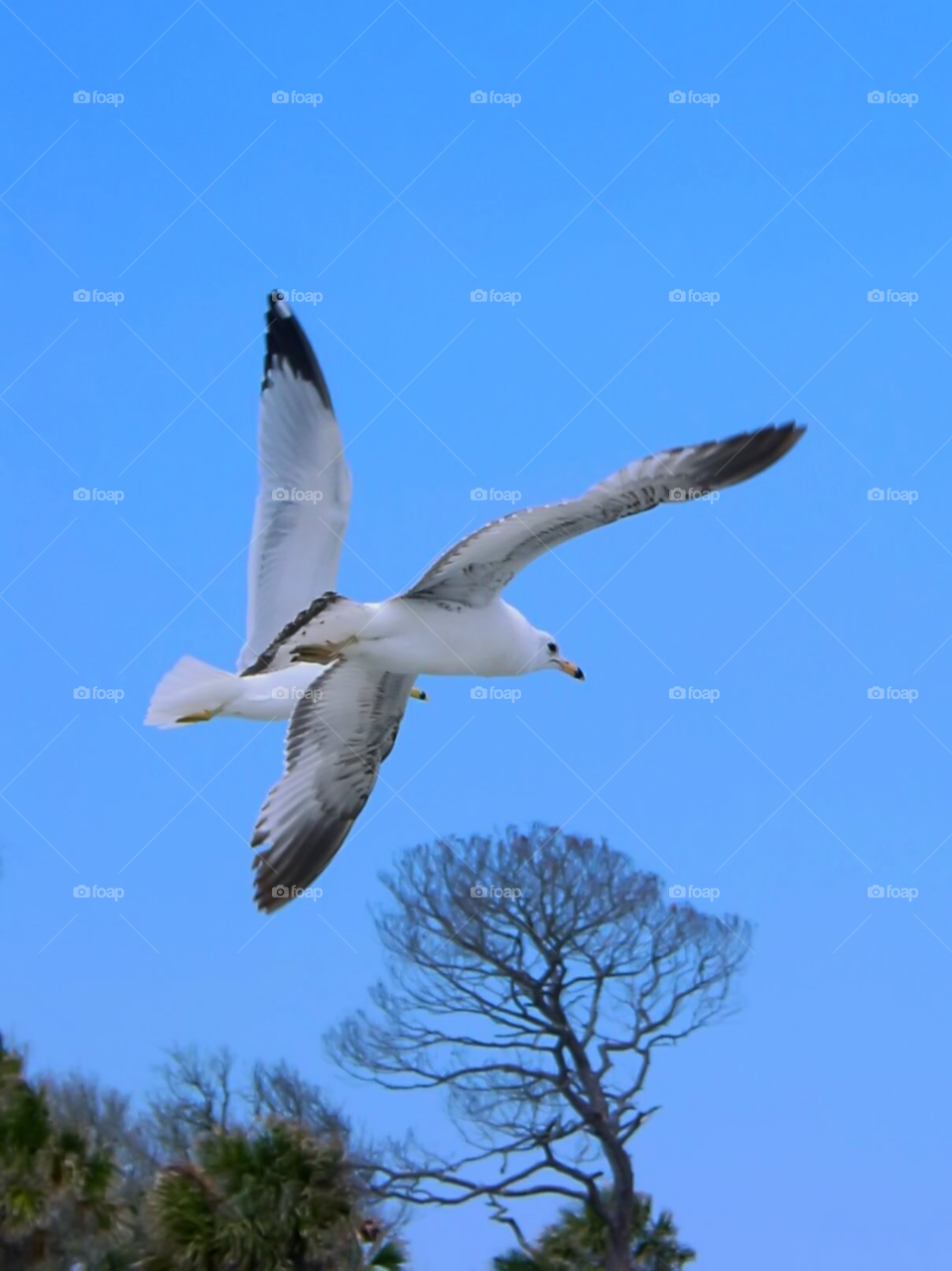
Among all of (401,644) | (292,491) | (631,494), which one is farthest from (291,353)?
(631,494)

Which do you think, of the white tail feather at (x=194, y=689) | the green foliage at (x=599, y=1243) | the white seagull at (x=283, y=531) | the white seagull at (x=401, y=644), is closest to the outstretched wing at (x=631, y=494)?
the white seagull at (x=401, y=644)

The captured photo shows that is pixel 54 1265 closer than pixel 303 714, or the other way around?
pixel 303 714

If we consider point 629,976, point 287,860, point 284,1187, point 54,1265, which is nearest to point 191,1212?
point 284,1187

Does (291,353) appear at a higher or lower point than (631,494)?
higher

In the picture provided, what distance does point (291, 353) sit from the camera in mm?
9969

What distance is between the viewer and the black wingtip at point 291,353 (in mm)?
9961

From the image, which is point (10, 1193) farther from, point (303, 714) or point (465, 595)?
point (465, 595)

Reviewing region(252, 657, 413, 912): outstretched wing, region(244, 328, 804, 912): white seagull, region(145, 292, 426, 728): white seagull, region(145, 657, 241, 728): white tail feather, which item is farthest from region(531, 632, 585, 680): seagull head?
region(145, 657, 241, 728): white tail feather

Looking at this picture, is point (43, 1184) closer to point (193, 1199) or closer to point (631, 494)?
point (193, 1199)

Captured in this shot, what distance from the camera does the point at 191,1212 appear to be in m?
12.4

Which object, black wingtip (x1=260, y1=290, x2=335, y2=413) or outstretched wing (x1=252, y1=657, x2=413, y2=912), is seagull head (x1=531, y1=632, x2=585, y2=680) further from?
black wingtip (x1=260, y1=290, x2=335, y2=413)

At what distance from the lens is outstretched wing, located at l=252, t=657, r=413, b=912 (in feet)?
27.9

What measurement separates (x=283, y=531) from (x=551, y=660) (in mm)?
Result: 2047

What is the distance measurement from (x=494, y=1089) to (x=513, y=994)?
932 millimetres
